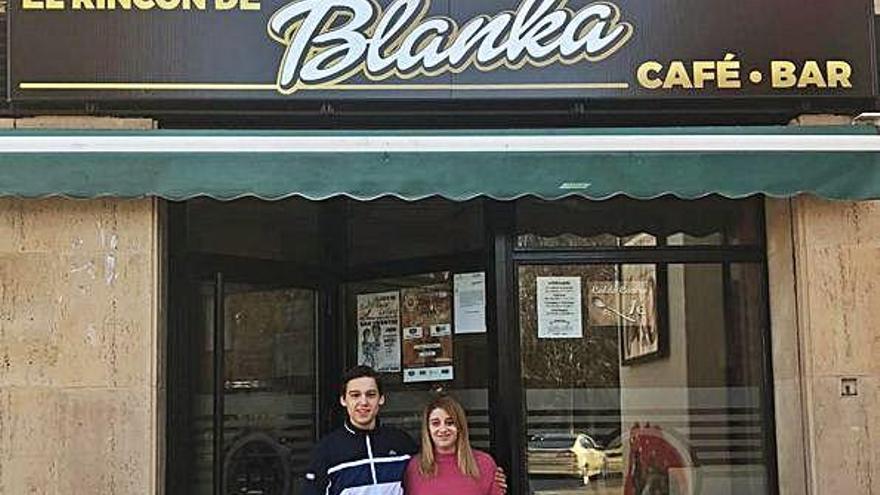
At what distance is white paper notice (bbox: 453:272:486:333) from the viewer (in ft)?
25.0

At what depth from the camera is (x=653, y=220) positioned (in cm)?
738

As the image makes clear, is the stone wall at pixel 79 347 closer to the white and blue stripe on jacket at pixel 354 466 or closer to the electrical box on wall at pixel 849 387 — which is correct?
the white and blue stripe on jacket at pixel 354 466

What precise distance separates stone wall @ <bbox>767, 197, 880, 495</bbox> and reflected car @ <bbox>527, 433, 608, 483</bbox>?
1015mm

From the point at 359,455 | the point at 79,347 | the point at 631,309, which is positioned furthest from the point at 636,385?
the point at 79,347

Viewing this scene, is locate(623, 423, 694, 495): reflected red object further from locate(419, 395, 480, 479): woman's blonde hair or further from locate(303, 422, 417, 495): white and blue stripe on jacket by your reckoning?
locate(303, 422, 417, 495): white and blue stripe on jacket

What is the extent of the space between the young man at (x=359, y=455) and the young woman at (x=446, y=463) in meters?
0.09

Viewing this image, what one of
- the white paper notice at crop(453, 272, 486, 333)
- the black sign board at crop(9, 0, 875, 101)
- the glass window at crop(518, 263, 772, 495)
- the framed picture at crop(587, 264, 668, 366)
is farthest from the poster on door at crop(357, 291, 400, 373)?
the black sign board at crop(9, 0, 875, 101)

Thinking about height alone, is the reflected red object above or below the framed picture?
below

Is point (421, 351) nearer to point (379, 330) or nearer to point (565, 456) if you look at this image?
point (379, 330)

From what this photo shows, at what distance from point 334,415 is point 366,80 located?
2.36m

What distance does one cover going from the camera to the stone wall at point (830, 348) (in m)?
6.73

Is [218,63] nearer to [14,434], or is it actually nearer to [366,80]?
[366,80]

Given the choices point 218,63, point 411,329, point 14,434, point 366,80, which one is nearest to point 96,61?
point 218,63

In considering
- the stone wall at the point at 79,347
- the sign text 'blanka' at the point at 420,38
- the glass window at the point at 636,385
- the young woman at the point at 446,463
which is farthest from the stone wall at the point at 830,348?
the stone wall at the point at 79,347
